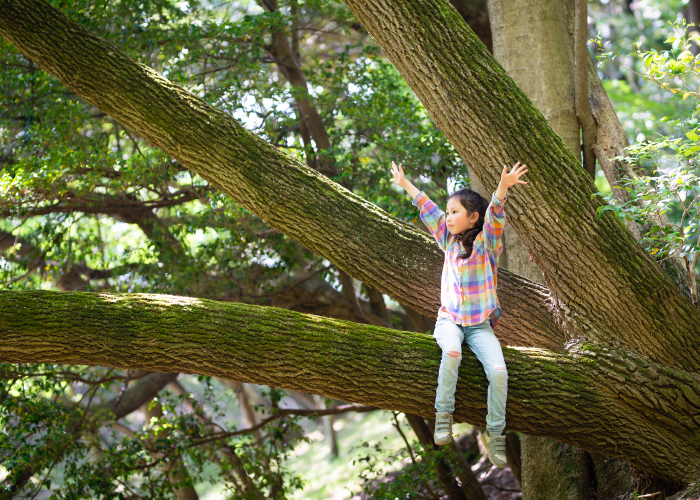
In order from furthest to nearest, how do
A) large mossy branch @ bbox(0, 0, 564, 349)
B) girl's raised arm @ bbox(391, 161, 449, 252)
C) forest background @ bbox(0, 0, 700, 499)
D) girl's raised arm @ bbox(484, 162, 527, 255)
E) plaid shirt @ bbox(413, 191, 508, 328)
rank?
forest background @ bbox(0, 0, 700, 499), large mossy branch @ bbox(0, 0, 564, 349), girl's raised arm @ bbox(391, 161, 449, 252), plaid shirt @ bbox(413, 191, 508, 328), girl's raised arm @ bbox(484, 162, 527, 255)

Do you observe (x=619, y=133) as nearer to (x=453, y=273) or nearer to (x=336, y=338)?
(x=453, y=273)

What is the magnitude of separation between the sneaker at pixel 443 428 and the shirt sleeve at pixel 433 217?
103 cm

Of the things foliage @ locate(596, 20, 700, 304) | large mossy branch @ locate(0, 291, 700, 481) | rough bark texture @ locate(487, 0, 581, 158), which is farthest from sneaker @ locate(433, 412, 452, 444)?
rough bark texture @ locate(487, 0, 581, 158)

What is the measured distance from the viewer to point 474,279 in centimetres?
352

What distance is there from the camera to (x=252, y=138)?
13.1 ft

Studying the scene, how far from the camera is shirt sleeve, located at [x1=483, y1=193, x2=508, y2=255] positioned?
328cm

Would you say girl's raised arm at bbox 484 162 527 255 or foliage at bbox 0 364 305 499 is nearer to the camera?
girl's raised arm at bbox 484 162 527 255

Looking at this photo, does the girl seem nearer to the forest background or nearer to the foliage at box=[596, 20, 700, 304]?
the foliage at box=[596, 20, 700, 304]

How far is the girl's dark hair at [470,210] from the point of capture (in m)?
3.54

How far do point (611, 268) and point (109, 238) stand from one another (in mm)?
8315

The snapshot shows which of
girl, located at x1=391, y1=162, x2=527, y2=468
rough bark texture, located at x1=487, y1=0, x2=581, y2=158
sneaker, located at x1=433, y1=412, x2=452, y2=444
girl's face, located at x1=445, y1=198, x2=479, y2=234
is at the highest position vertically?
rough bark texture, located at x1=487, y1=0, x2=581, y2=158

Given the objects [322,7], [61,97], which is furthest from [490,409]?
[61,97]

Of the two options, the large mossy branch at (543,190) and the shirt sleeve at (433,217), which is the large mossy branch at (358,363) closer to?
the large mossy branch at (543,190)

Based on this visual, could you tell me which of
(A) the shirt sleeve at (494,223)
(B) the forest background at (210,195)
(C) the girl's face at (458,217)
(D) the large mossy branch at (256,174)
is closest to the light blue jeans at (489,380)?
(A) the shirt sleeve at (494,223)
